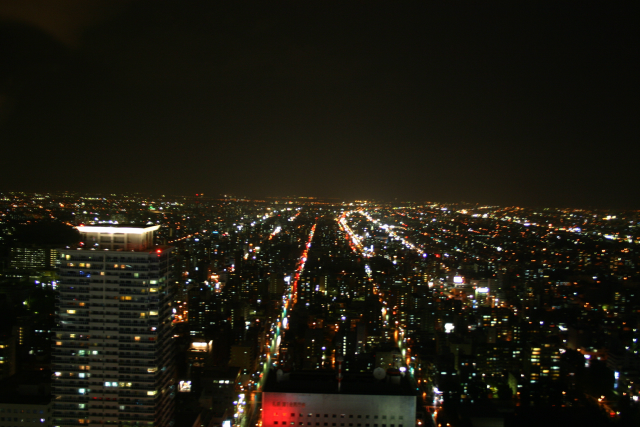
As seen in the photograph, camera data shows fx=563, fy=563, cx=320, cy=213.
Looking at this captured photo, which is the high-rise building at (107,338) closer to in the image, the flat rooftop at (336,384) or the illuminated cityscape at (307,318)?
the illuminated cityscape at (307,318)

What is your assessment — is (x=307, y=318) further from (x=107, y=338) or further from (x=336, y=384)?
(x=107, y=338)

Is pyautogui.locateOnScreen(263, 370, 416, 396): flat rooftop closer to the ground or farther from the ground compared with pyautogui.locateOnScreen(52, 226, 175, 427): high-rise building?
closer to the ground

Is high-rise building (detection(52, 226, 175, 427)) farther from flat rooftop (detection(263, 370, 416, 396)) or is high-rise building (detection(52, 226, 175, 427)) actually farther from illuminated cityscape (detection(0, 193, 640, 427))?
flat rooftop (detection(263, 370, 416, 396))

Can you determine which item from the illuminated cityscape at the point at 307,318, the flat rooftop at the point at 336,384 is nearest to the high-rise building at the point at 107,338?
the illuminated cityscape at the point at 307,318

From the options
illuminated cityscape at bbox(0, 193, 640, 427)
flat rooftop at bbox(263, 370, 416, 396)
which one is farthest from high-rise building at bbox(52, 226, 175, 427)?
flat rooftop at bbox(263, 370, 416, 396)

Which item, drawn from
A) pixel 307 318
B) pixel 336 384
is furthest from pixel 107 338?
pixel 307 318
